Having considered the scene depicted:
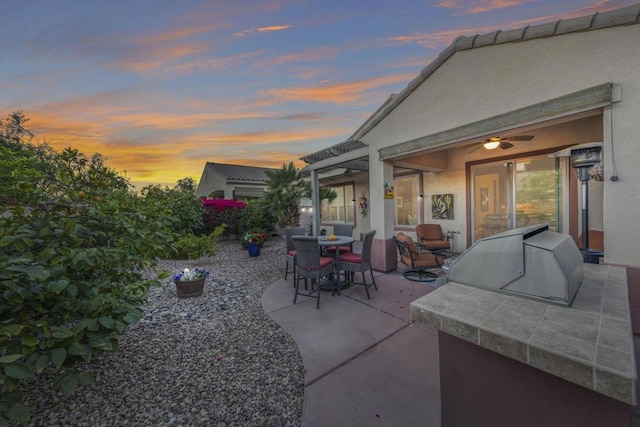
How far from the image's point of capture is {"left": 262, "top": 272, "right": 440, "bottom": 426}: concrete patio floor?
6.47 feet

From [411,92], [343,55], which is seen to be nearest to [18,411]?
[411,92]

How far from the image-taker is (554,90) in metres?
3.24

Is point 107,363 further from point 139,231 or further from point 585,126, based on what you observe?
point 585,126

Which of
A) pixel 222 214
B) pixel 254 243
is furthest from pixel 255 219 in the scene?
pixel 254 243

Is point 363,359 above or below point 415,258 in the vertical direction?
below

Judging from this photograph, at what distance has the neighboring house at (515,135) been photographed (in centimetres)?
270

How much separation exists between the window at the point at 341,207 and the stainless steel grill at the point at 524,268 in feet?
31.2

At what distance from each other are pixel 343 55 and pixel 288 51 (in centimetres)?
121

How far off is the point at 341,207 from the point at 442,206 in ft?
16.4

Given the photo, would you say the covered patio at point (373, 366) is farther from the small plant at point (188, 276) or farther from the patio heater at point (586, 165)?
the small plant at point (188, 276)

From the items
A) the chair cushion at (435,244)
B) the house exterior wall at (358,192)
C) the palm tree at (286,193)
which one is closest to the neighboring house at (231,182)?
the palm tree at (286,193)

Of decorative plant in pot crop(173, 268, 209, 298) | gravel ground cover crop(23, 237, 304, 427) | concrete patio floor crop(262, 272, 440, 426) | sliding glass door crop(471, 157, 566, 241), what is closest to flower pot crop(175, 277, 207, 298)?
decorative plant in pot crop(173, 268, 209, 298)

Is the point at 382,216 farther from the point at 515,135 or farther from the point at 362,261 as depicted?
the point at 515,135

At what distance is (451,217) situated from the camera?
748 cm
